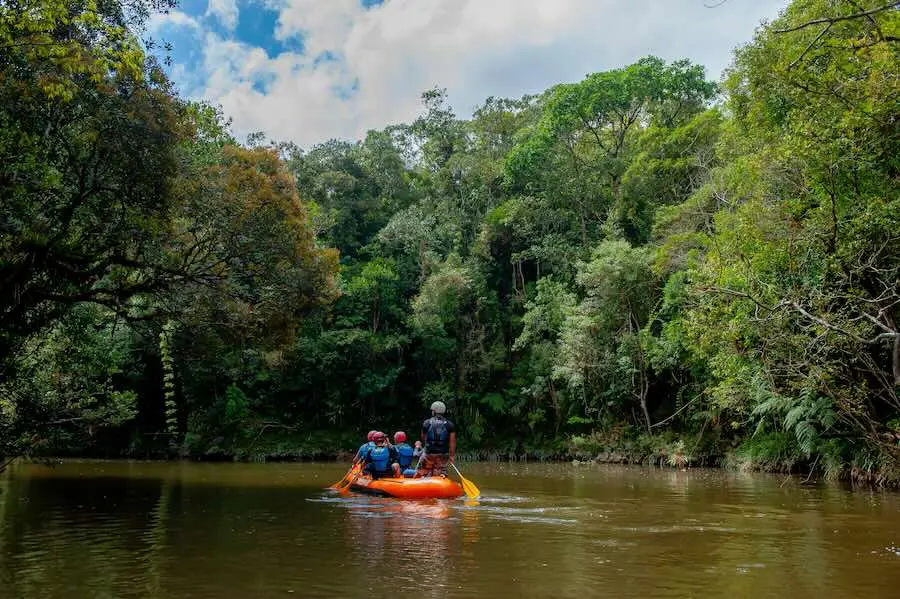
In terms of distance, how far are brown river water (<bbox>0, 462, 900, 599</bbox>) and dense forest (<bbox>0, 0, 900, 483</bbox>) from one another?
2.67m

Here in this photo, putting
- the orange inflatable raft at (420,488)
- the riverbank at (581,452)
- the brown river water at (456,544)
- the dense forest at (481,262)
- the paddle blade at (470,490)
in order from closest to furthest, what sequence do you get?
the brown river water at (456,544), the dense forest at (481,262), the orange inflatable raft at (420,488), the paddle blade at (470,490), the riverbank at (581,452)

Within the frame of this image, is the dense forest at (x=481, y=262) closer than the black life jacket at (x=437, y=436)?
Yes

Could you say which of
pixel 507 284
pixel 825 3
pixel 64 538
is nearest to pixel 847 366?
pixel 825 3

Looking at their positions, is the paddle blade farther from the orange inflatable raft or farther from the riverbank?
the riverbank

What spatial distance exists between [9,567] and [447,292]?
1047 inches

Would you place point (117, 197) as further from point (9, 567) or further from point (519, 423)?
point (519, 423)

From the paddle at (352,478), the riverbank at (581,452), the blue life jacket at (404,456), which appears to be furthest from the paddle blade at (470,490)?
the riverbank at (581,452)

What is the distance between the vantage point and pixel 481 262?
3659 cm

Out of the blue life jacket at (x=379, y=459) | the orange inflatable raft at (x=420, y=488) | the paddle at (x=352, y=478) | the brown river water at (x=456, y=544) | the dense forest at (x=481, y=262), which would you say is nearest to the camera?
the brown river water at (x=456, y=544)

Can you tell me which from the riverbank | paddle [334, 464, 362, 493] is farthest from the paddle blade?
the riverbank

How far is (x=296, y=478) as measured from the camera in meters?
21.2

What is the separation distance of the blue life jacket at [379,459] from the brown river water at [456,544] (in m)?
0.82

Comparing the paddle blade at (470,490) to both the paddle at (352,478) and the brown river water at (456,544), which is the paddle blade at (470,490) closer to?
the brown river water at (456,544)

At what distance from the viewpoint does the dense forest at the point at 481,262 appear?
40.0 feet
